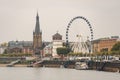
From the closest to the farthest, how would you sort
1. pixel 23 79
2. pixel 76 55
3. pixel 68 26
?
1. pixel 23 79
2. pixel 68 26
3. pixel 76 55

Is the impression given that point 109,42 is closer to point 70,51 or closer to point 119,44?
point 70,51

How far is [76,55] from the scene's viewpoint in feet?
560

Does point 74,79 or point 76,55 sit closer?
point 74,79

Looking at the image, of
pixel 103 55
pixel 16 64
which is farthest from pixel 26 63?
pixel 103 55

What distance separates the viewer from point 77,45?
177m

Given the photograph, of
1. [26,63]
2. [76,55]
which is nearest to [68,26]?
[76,55]

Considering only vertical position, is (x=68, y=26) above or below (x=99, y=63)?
above

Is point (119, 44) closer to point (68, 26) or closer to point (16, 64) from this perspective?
point (68, 26)

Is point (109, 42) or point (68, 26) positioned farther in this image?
point (109, 42)

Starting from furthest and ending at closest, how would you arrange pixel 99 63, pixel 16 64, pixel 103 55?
pixel 16 64 → pixel 103 55 → pixel 99 63

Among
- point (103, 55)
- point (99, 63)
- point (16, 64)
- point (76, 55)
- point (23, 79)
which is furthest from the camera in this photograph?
point (16, 64)

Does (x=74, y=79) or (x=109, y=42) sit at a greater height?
(x=109, y=42)

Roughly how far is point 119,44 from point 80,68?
29.5 m

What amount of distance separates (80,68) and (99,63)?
4417 mm
